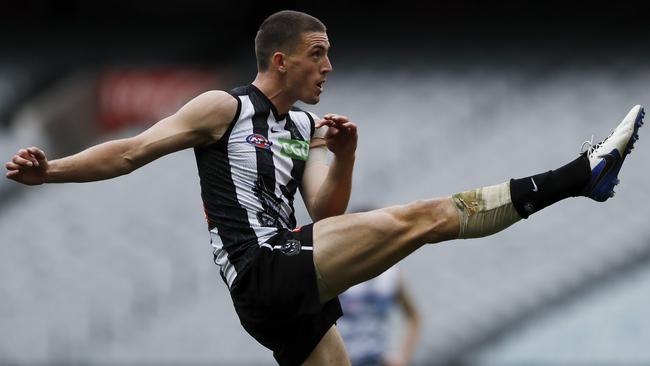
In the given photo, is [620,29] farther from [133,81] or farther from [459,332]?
[133,81]

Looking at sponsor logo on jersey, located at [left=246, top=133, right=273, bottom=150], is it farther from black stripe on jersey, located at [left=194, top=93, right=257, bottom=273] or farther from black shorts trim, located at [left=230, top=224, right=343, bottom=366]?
black shorts trim, located at [left=230, top=224, right=343, bottom=366]

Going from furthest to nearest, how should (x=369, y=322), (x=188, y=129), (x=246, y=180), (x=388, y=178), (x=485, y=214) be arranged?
(x=388, y=178) → (x=369, y=322) → (x=246, y=180) → (x=188, y=129) → (x=485, y=214)

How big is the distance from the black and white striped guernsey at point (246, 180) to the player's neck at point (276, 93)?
0.03 meters

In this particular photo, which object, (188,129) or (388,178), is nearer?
(188,129)

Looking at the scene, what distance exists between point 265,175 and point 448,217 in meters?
0.92

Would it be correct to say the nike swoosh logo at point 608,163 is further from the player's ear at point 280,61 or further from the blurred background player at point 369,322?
the blurred background player at point 369,322

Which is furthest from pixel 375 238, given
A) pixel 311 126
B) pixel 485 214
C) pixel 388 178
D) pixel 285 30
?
pixel 388 178

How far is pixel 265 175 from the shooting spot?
518cm

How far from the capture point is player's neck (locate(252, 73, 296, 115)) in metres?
5.29

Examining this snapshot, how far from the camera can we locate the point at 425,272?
12.4 meters

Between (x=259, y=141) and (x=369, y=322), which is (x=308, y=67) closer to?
(x=259, y=141)

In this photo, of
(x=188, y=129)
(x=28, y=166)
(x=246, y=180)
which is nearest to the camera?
(x=28, y=166)

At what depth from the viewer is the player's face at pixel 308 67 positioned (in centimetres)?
525

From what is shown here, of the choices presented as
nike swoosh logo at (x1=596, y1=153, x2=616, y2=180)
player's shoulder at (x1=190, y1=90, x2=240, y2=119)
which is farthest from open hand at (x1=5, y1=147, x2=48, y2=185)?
nike swoosh logo at (x1=596, y1=153, x2=616, y2=180)
